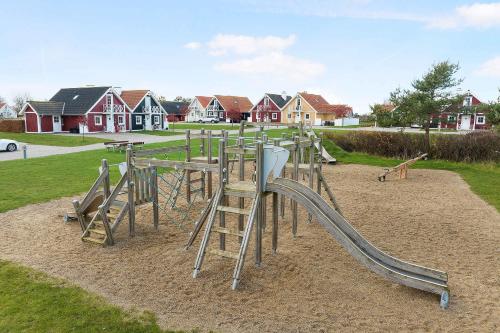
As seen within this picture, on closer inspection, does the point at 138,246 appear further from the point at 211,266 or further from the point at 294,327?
the point at 294,327

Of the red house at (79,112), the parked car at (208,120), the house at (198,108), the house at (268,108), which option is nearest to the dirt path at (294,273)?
the red house at (79,112)

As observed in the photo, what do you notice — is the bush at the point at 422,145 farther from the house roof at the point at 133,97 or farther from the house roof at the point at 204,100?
the house roof at the point at 204,100

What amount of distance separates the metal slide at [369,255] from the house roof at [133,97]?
44.9 m

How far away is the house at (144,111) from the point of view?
49438 millimetres

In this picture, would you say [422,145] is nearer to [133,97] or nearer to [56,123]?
[56,123]

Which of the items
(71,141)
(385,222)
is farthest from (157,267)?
(71,141)

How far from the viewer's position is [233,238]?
9.27 metres

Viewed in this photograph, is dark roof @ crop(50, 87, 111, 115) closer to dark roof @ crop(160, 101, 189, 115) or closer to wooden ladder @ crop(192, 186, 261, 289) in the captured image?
dark roof @ crop(160, 101, 189, 115)

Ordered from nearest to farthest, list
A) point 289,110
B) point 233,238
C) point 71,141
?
point 233,238 → point 71,141 → point 289,110

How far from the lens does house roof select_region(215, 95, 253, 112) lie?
252 ft

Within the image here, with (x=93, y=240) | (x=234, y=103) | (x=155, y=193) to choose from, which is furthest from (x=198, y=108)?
(x=93, y=240)

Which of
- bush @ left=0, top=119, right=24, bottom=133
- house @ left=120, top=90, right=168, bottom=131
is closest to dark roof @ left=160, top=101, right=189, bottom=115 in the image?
house @ left=120, top=90, right=168, bottom=131

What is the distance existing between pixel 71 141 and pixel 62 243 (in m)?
27.1

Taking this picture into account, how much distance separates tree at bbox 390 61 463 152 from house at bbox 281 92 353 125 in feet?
130
